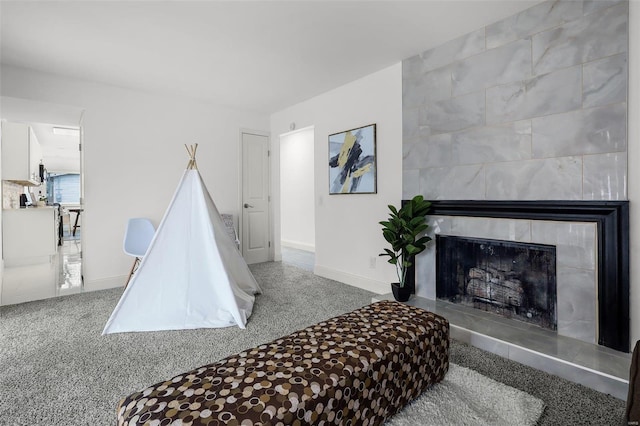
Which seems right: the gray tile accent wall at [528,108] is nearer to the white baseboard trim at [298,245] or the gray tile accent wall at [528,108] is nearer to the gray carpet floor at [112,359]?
the gray carpet floor at [112,359]

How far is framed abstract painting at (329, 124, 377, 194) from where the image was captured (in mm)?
3742

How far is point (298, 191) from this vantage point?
23.6ft

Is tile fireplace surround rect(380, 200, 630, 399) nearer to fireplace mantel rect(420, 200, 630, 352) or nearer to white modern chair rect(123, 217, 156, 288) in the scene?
fireplace mantel rect(420, 200, 630, 352)

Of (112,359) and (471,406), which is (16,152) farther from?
(471,406)

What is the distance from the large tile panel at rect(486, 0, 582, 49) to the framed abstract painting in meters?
1.43

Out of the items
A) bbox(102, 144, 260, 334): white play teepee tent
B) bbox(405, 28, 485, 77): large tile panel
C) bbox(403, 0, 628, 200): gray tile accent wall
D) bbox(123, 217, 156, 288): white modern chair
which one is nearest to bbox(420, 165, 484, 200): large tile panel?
bbox(403, 0, 628, 200): gray tile accent wall

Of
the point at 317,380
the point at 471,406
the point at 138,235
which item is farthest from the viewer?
the point at 138,235

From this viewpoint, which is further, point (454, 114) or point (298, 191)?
point (298, 191)

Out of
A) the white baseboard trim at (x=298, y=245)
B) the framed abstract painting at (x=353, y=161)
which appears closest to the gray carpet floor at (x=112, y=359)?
the framed abstract painting at (x=353, y=161)

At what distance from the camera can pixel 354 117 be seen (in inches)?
156

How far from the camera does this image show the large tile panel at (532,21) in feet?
7.36

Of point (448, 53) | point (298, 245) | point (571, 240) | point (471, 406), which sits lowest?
point (471, 406)

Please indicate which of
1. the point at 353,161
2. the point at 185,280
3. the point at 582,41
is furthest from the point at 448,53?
the point at 185,280

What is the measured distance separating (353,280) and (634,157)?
283 centimetres
